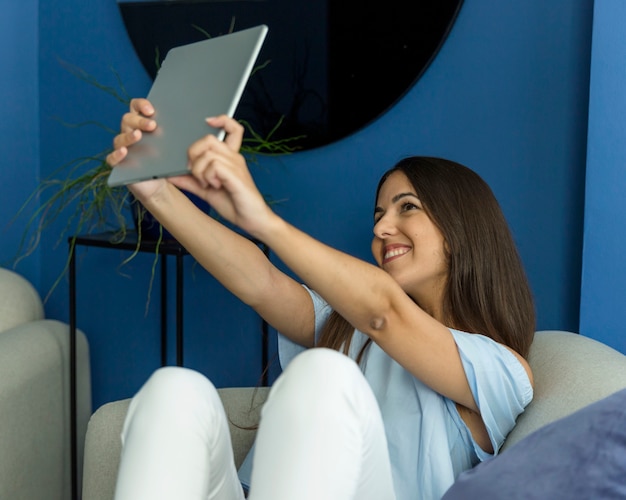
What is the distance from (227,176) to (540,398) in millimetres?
610

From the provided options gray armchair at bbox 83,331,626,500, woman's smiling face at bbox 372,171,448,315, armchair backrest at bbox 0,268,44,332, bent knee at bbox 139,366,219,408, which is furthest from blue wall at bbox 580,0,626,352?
armchair backrest at bbox 0,268,44,332

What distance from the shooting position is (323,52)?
1.97 meters

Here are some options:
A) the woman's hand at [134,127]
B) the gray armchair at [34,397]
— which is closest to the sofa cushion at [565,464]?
the woman's hand at [134,127]

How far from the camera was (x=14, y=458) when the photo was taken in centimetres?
182

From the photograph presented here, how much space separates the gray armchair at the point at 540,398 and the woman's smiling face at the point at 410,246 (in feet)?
0.68

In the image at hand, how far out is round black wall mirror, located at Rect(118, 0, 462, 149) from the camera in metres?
1.88

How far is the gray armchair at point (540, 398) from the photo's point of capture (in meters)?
1.26

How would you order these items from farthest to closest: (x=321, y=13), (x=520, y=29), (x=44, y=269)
→ (x=44, y=269), (x=321, y=13), (x=520, y=29)

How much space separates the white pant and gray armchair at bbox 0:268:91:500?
0.75m

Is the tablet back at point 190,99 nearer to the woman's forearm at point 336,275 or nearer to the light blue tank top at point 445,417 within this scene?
the woman's forearm at point 336,275

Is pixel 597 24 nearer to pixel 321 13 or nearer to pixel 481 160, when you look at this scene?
pixel 481 160

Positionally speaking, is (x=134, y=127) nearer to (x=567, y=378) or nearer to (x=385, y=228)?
(x=385, y=228)

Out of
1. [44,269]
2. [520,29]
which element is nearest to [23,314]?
[44,269]

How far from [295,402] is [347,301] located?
214mm
